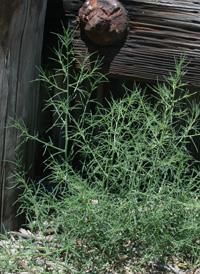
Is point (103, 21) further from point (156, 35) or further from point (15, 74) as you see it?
point (15, 74)

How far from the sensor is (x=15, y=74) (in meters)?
2.44

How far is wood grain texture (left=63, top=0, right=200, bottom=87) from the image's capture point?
2.79m

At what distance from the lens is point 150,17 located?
110 inches

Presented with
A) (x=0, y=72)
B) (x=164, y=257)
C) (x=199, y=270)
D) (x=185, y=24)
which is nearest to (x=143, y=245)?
(x=164, y=257)

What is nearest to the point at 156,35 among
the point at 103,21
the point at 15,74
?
the point at 103,21

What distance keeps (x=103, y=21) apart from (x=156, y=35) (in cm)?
39

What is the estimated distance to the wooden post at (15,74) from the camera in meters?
2.38

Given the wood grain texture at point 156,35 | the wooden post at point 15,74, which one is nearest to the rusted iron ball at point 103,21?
the wood grain texture at point 156,35

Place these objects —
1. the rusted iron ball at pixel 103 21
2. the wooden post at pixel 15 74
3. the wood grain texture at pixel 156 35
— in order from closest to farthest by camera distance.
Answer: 1. the wooden post at pixel 15 74
2. the rusted iron ball at pixel 103 21
3. the wood grain texture at pixel 156 35

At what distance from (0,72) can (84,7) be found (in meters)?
0.77

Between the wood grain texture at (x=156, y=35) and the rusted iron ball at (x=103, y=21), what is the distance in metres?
0.05

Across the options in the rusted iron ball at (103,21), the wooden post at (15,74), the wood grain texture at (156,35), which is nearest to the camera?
the wooden post at (15,74)

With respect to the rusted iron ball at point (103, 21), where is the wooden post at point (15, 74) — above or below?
below

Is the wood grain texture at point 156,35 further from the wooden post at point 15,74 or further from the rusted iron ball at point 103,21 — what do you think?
the wooden post at point 15,74
